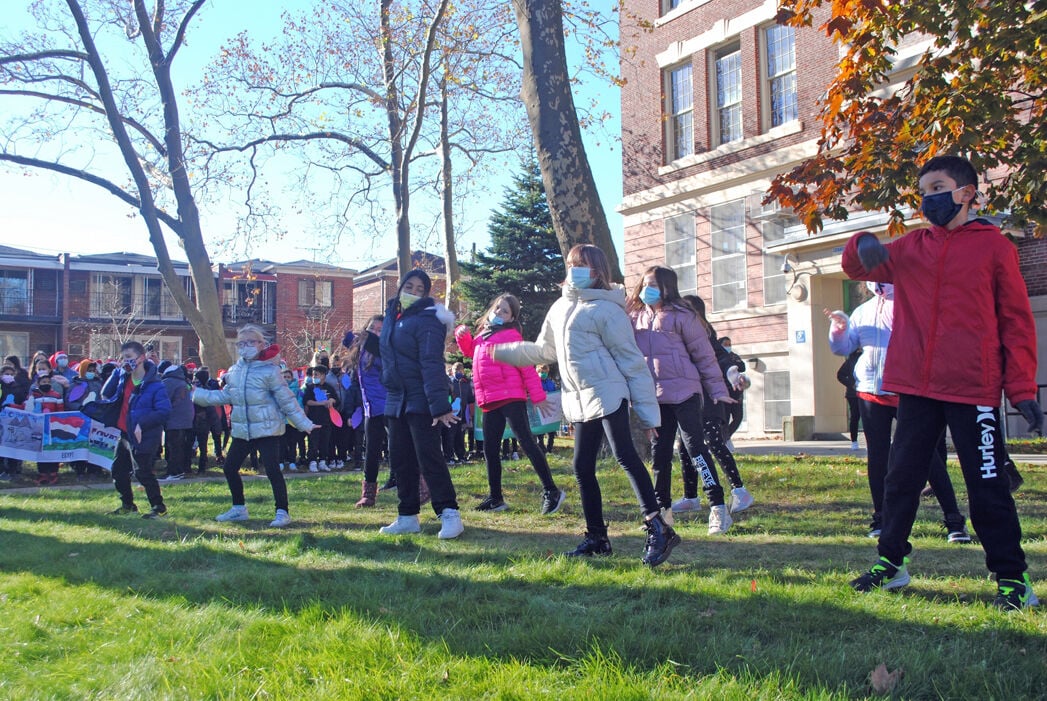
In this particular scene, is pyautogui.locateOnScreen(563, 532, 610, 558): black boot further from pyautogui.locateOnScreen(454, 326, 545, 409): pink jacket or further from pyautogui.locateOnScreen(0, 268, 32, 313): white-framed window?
pyautogui.locateOnScreen(0, 268, 32, 313): white-framed window

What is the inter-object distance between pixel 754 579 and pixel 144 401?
6.34m

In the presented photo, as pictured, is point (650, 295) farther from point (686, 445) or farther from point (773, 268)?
point (773, 268)

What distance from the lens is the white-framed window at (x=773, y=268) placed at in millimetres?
21391

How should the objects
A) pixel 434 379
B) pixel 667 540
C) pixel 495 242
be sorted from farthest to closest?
pixel 495 242 < pixel 434 379 < pixel 667 540

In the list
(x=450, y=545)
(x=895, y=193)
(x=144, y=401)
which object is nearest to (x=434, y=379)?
(x=450, y=545)

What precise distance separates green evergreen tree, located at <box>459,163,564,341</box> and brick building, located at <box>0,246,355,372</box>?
2482 cm

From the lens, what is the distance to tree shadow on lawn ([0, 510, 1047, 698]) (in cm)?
326

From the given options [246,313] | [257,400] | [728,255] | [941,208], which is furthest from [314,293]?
[941,208]

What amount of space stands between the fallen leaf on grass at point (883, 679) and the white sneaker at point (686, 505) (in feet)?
14.8

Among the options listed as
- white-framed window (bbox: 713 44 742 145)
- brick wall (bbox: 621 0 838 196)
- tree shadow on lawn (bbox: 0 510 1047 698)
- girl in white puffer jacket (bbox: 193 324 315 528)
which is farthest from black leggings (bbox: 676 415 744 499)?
white-framed window (bbox: 713 44 742 145)

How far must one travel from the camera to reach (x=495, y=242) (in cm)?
3105

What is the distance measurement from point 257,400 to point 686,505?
389 centimetres

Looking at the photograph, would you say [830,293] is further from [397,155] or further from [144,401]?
[144,401]

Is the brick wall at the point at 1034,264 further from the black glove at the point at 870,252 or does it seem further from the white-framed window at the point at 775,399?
the black glove at the point at 870,252
